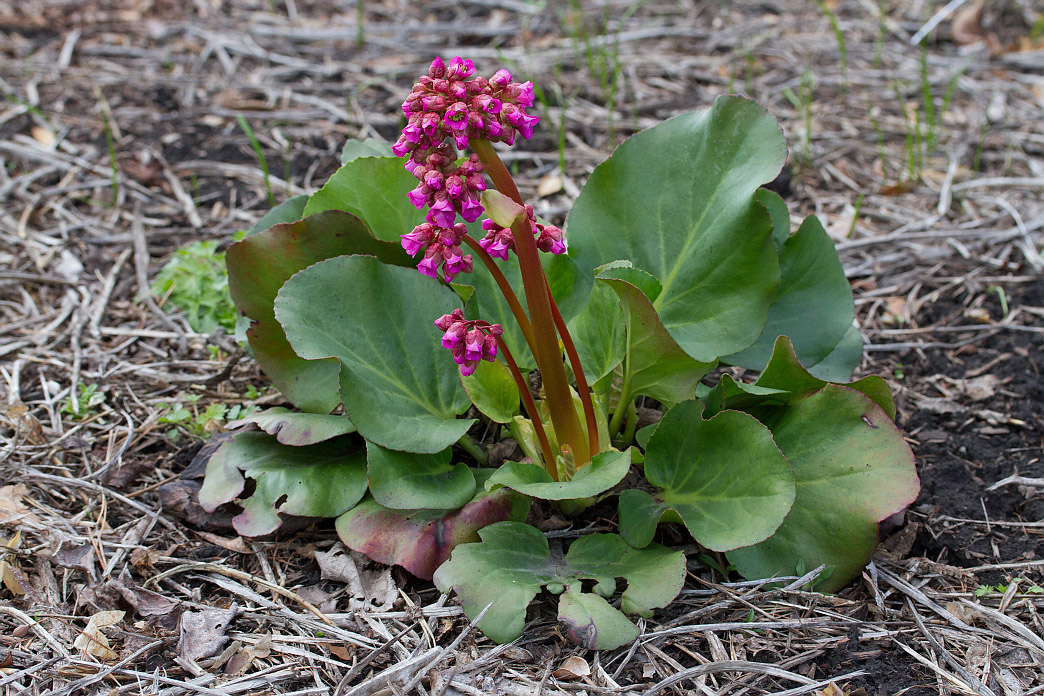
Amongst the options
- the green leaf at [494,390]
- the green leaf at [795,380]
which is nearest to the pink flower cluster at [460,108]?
the green leaf at [494,390]

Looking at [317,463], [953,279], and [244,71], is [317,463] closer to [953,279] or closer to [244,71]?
[953,279]

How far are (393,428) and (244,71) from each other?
3414 millimetres

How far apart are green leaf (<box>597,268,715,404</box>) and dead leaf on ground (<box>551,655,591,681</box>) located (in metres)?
0.69

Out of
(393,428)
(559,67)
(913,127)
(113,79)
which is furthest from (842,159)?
(113,79)

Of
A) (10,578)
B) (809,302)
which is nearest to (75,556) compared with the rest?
(10,578)

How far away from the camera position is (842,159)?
12.8 feet

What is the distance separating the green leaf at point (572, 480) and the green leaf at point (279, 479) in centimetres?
43

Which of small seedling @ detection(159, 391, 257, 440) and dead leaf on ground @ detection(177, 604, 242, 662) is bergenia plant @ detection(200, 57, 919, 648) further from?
small seedling @ detection(159, 391, 257, 440)

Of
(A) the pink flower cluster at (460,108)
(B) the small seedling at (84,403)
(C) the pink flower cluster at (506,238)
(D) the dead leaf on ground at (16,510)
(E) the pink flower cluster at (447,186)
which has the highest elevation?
(A) the pink flower cluster at (460,108)

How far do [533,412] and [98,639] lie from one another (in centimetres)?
112

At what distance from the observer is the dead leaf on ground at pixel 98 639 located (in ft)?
6.03

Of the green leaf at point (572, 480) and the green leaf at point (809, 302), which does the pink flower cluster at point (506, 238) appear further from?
the green leaf at point (809, 302)

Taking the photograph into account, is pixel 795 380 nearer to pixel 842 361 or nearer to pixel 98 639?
pixel 842 361

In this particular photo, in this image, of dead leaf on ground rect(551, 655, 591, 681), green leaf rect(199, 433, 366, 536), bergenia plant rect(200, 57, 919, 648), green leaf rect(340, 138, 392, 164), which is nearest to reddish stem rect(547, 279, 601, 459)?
bergenia plant rect(200, 57, 919, 648)
